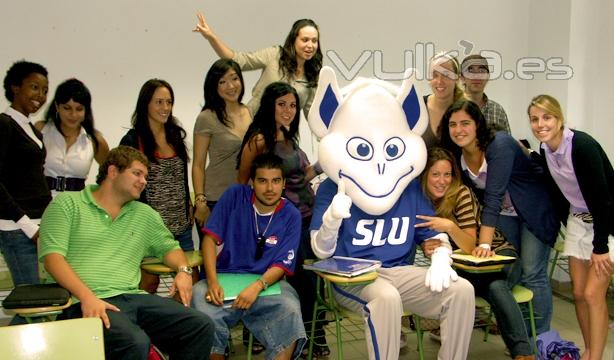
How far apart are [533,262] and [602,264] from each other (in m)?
0.40

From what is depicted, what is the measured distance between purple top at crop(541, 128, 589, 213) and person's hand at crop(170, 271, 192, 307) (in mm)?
1904

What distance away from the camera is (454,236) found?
10.3 feet

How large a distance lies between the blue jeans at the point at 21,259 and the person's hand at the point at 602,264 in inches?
107

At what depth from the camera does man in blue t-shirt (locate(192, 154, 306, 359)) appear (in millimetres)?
2916

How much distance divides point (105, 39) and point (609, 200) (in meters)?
3.49

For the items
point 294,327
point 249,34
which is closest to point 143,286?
point 294,327

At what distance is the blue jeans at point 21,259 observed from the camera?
2.93 meters

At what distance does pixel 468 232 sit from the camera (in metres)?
3.21

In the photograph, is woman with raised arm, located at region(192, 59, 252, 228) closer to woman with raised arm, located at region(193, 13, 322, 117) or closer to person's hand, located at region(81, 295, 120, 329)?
woman with raised arm, located at region(193, 13, 322, 117)

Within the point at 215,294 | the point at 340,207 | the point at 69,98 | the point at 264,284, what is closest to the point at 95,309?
the point at 215,294

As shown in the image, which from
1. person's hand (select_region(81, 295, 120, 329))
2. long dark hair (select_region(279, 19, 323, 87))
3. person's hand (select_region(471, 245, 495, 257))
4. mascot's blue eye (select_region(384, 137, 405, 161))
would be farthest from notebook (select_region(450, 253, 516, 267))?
person's hand (select_region(81, 295, 120, 329))

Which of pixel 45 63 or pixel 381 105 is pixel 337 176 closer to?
pixel 381 105

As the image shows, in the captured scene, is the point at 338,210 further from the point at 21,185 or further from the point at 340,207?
the point at 21,185

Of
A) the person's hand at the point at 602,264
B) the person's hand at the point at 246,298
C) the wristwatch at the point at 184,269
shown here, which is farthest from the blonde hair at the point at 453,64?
the wristwatch at the point at 184,269
